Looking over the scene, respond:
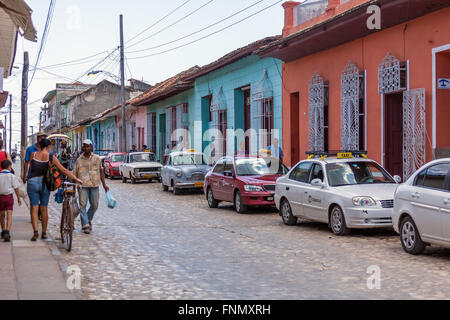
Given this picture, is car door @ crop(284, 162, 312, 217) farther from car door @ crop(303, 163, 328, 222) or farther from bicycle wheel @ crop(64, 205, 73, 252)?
bicycle wheel @ crop(64, 205, 73, 252)

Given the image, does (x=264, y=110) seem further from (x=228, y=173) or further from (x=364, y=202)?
(x=364, y=202)

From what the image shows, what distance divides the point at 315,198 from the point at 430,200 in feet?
11.6

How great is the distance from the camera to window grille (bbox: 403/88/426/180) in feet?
48.9

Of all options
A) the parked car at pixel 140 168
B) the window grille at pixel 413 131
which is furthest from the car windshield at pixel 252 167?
the parked car at pixel 140 168

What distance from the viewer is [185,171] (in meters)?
22.3

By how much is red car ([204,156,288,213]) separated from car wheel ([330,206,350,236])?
12.4ft

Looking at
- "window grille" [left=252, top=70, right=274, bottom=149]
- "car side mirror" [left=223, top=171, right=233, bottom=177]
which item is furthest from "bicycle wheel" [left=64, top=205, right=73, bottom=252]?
"window grille" [left=252, top=70, right=274, bottom=149]

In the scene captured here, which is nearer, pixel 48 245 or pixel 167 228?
pixel 48 245
